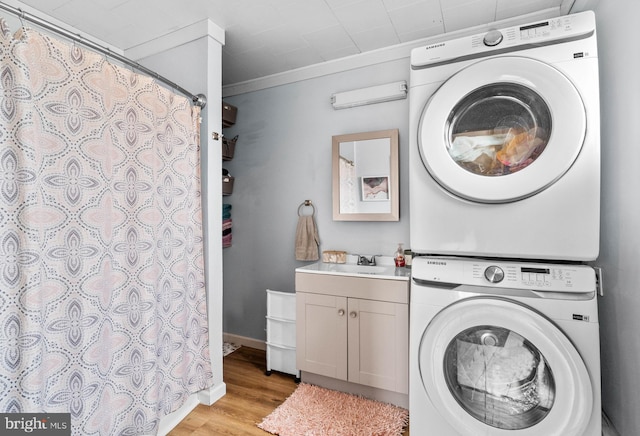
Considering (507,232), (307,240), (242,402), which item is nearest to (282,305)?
(307,240)

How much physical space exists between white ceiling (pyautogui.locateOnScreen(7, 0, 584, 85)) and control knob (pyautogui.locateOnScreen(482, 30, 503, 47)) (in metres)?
0.69

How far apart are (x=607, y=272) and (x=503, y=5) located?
5.32 ft

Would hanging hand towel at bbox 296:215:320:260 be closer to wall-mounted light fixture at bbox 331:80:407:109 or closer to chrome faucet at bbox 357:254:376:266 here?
chrome faucet at bbox 357:254:376:266

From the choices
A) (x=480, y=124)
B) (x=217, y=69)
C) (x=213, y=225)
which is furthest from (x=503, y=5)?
(x=213, y=225)

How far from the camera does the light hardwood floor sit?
1765 millimetres

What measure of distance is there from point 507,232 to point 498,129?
0.45 m

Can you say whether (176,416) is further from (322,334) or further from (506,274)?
(506,274)

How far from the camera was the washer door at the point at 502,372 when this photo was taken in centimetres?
118

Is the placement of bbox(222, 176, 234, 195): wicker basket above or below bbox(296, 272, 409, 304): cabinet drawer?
above

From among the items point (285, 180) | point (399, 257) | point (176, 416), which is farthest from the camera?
point (285, 180)

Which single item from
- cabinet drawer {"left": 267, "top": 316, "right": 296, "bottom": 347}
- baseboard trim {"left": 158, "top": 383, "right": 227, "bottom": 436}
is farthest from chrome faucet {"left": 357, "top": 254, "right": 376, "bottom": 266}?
baseboard trim {"left": 158, "top": 383, "right": 227, "bottom": 436}

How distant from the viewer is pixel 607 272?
1.41m

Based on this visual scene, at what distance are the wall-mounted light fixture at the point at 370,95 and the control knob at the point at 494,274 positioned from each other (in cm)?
150

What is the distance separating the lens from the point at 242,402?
6.63 ft
